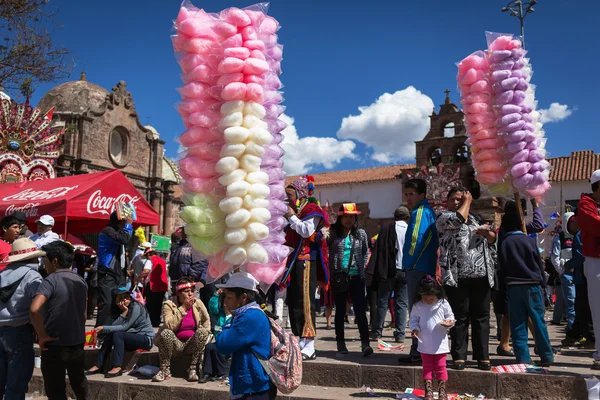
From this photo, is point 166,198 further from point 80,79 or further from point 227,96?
point 227,96

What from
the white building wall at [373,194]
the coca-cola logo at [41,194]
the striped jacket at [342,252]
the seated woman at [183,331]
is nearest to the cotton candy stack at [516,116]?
the striped jacket at [342,252]

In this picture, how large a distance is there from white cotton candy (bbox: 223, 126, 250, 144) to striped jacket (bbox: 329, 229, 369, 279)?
2.15 m

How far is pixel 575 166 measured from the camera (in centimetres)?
3250

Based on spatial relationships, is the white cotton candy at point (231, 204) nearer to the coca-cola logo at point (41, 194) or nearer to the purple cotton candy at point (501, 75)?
the purple cotton candy at point (501, 75)

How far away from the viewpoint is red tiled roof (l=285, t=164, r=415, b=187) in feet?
128

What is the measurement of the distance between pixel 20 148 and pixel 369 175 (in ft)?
93.9

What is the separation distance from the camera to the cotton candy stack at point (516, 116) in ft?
19.0

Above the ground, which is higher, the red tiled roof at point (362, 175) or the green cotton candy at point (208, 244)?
the red tiled roof at point (362, 175)

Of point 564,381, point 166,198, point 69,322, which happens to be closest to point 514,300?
point 564,381

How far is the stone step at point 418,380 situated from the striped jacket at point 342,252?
3.39 ft

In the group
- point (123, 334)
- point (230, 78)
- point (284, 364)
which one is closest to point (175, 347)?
point (123, 334)

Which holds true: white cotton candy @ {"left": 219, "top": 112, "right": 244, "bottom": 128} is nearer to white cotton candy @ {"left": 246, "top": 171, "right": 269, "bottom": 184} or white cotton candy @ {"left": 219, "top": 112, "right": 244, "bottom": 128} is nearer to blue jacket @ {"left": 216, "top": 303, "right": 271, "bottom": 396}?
white cotton candy @ {"left": 246, "top": 171, "right": 269, "bottom": 184}

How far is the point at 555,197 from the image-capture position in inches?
1268

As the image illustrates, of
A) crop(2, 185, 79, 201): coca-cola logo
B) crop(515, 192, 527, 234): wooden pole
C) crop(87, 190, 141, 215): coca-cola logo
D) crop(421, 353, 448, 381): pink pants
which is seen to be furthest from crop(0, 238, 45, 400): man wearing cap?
crop(2, 185, 79, 201): coca-cola logo
